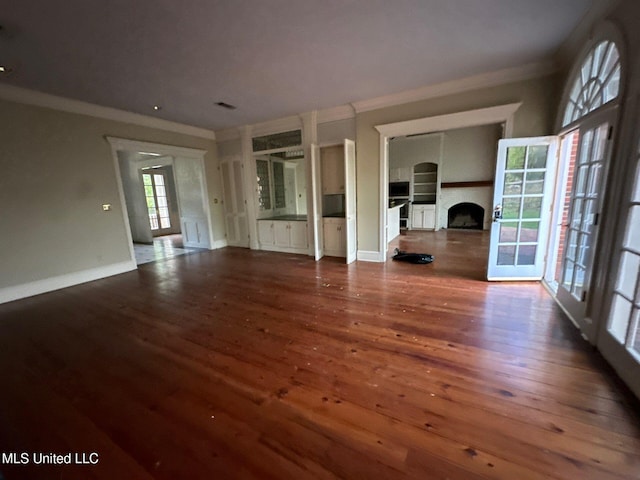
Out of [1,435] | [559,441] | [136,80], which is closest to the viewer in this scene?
[559,441]

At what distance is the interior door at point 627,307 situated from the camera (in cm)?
178

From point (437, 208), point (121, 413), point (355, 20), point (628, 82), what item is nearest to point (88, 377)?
point (121, 413)

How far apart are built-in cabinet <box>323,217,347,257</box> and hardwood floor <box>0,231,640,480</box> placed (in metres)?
1.99

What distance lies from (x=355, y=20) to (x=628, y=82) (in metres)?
2.18

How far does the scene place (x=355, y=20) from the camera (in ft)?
7.79

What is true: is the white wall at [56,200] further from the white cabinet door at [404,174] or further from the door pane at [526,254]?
the white cabinet door at [404,174]

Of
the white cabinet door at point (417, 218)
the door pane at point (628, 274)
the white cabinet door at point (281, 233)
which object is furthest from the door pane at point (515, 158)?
the white cabinet door at point (417, 218)

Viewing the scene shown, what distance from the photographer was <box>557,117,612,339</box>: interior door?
2312 millimetres

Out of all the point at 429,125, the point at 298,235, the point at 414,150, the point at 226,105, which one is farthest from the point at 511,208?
the point at 414,150

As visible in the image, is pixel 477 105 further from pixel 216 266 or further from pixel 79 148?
pixel 79 148

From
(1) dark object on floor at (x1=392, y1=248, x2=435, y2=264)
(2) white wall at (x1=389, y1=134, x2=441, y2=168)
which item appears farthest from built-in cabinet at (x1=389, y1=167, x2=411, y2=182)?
(1) dark object on floor at (x1=392, y1=248, x2=435, y2=264)

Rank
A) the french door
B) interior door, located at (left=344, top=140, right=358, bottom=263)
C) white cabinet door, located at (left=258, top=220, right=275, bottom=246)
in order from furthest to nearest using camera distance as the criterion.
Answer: the french door < white cabinet door, located at (left=258, top=220, right=275, bottom=246) < interior door, located at (left=344, top=140, right=358, bottom=263)

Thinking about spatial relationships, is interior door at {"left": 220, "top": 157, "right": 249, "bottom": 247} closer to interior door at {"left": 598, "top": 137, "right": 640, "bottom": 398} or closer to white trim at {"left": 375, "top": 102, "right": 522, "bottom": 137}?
white trim at {"left": 375, "top": 102, "right": 522, "bottom": 137}

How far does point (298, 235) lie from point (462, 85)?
3924mm
